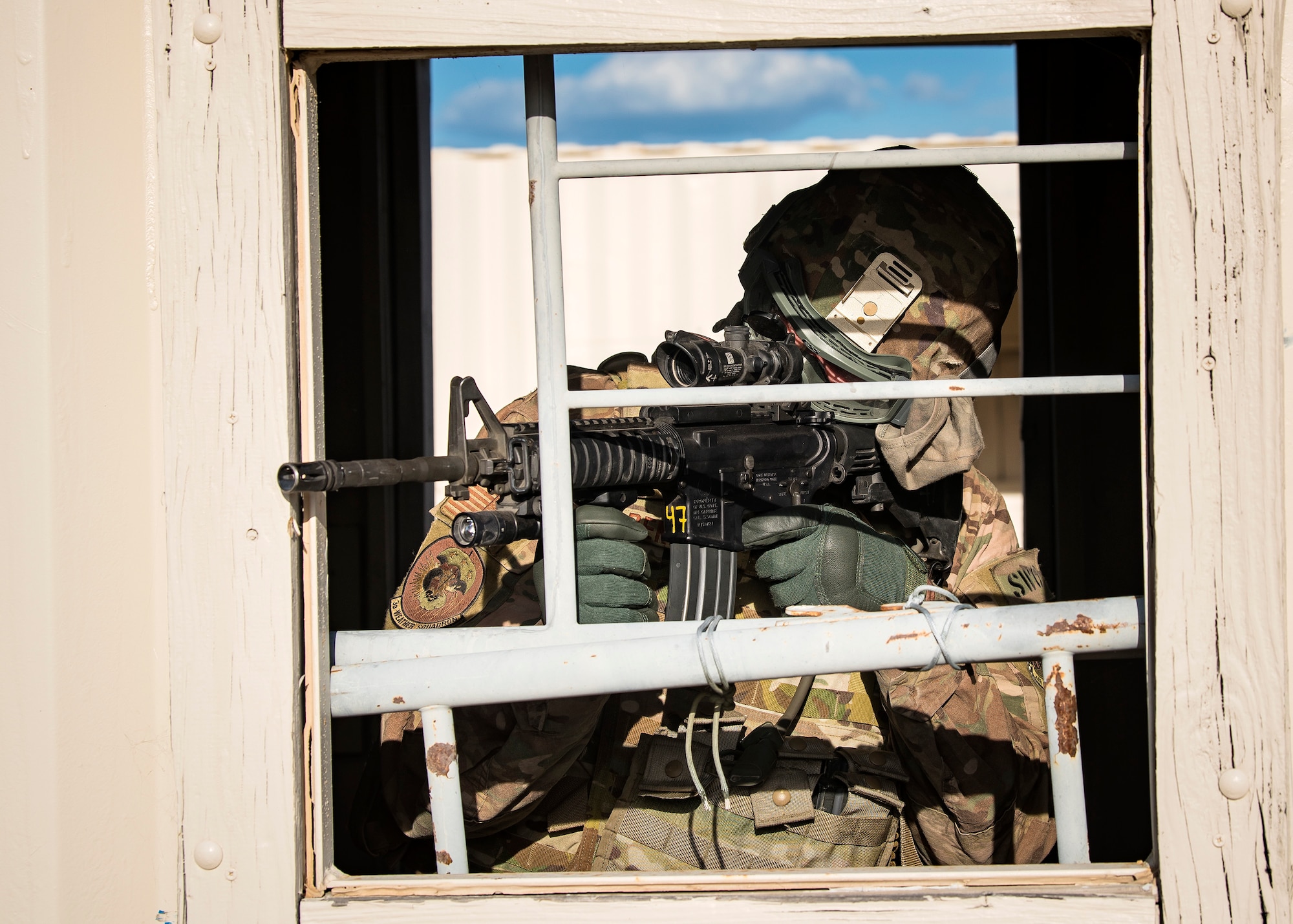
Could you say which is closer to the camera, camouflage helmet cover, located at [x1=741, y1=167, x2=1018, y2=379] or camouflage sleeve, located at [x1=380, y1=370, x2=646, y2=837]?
camouflage sleeve, located at [x1=380, y1=370, x2=646, y2=837]

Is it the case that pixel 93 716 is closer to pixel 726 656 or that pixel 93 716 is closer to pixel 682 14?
pixel 726 656

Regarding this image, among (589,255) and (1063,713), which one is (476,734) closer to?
(1063,713)

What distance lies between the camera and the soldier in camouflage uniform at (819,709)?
73.7 inches

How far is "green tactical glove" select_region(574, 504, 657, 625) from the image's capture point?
5.91ft

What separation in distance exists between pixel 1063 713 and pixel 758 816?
99 cm

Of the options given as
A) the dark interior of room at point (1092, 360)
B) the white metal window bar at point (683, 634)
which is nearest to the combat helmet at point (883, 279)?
the dark interior of room at point (1092, 360)

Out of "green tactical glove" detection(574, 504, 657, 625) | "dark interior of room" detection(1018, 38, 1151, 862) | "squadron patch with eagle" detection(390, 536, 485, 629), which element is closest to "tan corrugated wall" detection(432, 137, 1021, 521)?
"dark interior of room" detection(1018, 38, 1151, 862)

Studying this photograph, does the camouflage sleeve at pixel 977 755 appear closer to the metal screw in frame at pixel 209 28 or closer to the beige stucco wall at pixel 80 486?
the beige stucco wall at pixel 80 486

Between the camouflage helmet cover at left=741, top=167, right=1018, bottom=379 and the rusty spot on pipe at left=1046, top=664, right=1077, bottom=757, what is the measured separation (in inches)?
45.0

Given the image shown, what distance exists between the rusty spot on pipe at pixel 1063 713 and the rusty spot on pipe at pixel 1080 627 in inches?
1.7

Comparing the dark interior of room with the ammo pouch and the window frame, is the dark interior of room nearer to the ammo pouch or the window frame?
the ammo pouch

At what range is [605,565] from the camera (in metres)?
1.80

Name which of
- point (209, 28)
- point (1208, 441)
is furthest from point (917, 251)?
point (209, 28)

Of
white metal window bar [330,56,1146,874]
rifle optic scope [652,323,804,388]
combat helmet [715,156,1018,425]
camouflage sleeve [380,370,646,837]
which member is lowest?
camouflage sleeve [380,370,646,837]
